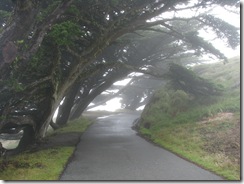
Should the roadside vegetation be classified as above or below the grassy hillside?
below

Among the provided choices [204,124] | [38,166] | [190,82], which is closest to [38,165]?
[38,166]

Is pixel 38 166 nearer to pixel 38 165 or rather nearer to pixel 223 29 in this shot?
pixel 38 165

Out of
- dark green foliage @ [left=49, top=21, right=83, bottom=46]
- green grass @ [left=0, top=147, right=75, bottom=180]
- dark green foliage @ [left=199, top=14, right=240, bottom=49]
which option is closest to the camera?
green grass @ [left=0, top=147, right=75, bottom=180]

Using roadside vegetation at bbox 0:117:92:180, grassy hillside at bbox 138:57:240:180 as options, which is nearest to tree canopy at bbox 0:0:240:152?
roadside vegetation at bbox 0:117:92:180

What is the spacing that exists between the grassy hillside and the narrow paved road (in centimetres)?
65

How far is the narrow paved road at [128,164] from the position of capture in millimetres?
8914

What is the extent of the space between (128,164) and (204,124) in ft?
19.1

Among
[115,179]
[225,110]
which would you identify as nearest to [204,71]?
[225,110]

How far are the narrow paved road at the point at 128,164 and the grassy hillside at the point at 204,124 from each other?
2.13ft

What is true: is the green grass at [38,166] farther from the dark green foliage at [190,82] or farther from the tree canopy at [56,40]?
the dark green foliage at [190,82]

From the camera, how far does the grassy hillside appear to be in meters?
10.4

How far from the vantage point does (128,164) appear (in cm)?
1041

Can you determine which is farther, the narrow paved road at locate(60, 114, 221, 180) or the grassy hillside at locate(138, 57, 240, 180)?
the grassy hillside at locate(138, 57, 240, 180)

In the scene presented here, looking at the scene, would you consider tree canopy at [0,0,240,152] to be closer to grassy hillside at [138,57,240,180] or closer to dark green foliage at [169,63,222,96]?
dark green foliage at [169,63,222,96]
